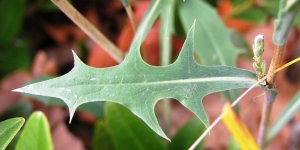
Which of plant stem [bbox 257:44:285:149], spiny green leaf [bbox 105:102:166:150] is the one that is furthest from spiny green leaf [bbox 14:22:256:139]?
spiny green leaf [bbox 105:102:166:150]

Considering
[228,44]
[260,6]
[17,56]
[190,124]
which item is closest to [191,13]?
[228,44]

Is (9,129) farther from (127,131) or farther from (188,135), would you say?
(188,135)

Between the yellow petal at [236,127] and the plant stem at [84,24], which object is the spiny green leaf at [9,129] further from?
the yellow petal at [236,127]

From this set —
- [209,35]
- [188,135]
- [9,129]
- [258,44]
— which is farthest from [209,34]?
[9,129]

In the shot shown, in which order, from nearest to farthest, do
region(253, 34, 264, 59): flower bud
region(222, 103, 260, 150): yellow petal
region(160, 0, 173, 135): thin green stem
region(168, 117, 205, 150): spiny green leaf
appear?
1. region(222, 103, 260, 150): yellow petal
2. region(253, 34, 264, 59): flower bud
3. region(160, 0, 173, 135): thin green stem
4. region(168, 117, 205, 150): spiny green leaf

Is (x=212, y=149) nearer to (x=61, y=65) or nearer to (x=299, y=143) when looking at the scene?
(x=299, y=143)

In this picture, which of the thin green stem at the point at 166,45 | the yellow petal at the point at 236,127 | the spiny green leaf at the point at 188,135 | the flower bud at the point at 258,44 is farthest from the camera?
the spiny green leaf at the point at 188,135

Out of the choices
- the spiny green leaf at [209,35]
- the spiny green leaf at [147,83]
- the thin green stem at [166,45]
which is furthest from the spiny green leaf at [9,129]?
the spiny green leaf at [209,35]

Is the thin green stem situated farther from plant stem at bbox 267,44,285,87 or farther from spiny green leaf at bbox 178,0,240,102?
plant stem at bbox 267,44,285,87
